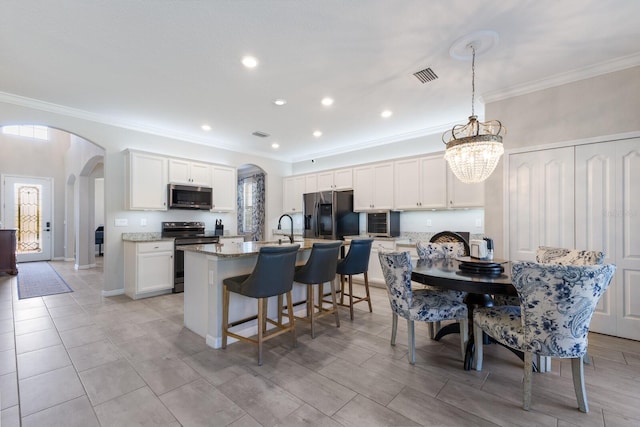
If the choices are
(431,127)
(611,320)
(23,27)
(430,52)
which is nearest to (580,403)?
(611,320)

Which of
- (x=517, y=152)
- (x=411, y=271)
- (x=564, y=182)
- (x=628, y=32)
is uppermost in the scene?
(x=628, y=32)

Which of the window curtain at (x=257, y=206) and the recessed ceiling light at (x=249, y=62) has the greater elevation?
the recessed ceiling light at (x=249, y=62)

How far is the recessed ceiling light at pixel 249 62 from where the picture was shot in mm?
2791

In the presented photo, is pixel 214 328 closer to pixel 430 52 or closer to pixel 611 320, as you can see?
pixel 430 52

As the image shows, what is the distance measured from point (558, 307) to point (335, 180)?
175 inches

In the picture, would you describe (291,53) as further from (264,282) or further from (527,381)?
Result: (527,381)

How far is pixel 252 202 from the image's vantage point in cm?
827

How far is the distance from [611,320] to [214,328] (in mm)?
3975

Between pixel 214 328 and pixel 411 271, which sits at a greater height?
pixel 411 271

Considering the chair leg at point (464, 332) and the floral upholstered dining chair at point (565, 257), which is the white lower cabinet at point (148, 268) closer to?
the chair leg at point (464, 332)

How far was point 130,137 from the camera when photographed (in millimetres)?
4688

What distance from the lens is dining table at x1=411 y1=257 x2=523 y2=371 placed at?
203cm

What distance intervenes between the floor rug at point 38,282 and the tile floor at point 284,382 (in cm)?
170

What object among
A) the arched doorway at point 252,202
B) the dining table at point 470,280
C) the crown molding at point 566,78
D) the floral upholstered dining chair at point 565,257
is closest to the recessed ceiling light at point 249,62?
the dining table at point 470,280
